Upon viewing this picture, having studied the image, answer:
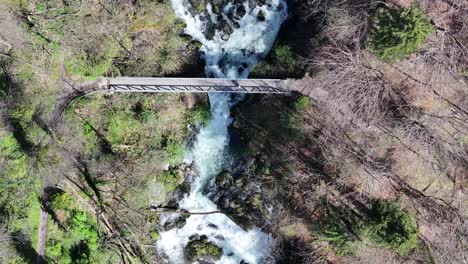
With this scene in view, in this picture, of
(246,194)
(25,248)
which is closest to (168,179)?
(246,194)

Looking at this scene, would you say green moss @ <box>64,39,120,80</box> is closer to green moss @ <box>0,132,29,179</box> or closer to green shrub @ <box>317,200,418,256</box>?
green moss @ <box>0,132,29,179</box>

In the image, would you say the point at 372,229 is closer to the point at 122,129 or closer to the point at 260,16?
the point at 260,16

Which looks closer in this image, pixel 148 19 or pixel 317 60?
pixel 317 60

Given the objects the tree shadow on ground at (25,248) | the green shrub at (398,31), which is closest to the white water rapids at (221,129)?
the tree shadow on ground at (25,248)

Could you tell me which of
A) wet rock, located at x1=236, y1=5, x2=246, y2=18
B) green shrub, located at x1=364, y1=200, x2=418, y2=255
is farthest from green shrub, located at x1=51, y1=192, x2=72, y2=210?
green shrub, located at x1=364, y1=200, x2=418, y2=255

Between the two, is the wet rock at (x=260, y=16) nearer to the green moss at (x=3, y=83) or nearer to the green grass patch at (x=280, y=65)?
the green grass patch at (x=280, y=65)

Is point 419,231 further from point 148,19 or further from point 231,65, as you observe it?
point 148,19

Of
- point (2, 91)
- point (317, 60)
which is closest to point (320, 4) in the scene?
point (317, 60)
